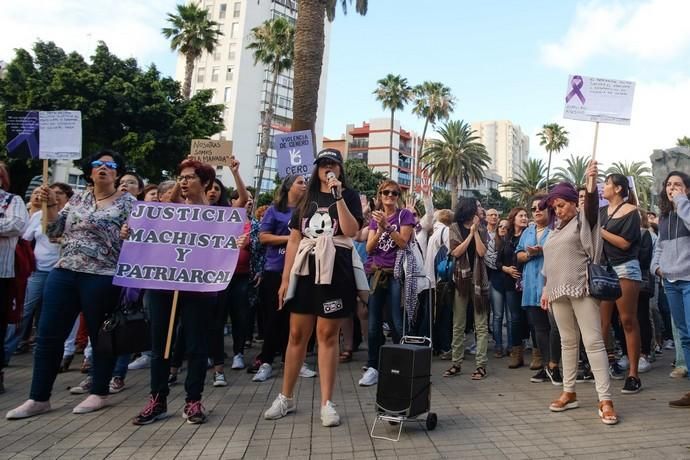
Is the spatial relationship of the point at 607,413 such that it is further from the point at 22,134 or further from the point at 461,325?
Answer: the point at 22,134

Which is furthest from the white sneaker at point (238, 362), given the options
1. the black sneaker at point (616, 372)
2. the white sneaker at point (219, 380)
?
the black sneaker at point (616, 372)

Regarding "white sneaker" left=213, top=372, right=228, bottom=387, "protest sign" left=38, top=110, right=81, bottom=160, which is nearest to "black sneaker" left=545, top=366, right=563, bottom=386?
"white sneaker" left=213, top=372, right=228, bottom=387

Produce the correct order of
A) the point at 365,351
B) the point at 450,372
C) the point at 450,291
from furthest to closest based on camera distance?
the point at 365,351 → the point at 450,291 → the point at 450,372

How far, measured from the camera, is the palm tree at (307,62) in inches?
460

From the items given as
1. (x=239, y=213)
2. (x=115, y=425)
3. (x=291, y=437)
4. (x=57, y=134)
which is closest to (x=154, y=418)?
(x=115, y=425)

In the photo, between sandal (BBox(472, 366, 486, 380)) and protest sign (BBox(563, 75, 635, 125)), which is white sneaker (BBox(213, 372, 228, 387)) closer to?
sandal (BBox(472, 366, 486, 380))

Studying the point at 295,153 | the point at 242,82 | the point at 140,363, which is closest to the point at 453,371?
the point at 140,363

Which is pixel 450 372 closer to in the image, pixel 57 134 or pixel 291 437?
pixel 291 437

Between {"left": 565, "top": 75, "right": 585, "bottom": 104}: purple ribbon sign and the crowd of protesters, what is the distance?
954 millimetres

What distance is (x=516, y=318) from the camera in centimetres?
681

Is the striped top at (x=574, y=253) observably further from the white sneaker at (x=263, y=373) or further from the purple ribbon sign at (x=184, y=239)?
the white sneaker at (x=263, y=373)

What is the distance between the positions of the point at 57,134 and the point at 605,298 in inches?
234

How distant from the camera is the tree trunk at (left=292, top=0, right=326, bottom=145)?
460 inches

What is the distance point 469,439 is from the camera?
146 inches
